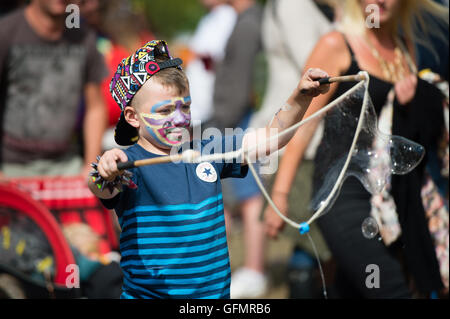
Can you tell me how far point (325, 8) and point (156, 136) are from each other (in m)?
2.04

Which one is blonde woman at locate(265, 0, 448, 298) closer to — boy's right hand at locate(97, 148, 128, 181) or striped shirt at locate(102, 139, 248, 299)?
striped shirt at locate(102, 139, 248, 299)

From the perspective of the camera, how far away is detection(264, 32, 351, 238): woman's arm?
2855mm

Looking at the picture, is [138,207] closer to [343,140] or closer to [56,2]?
[343,140]

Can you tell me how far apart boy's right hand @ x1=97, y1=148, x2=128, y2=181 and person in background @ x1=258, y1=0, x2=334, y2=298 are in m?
1.50

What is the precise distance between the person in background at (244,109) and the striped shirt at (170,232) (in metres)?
2.65

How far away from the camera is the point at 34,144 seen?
157 inches

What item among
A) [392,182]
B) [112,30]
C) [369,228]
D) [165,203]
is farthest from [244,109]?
[165,203]

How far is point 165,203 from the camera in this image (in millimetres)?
2260

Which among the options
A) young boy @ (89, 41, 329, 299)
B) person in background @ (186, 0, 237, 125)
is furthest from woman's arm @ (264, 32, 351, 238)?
person in background @ (186, 0, 237, 125)

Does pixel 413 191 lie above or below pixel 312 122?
below

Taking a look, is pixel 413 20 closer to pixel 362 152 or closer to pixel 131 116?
pixel 362 152

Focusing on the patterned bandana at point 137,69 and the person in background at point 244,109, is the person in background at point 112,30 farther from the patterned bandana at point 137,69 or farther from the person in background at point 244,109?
the patterned bandana at point 137,69

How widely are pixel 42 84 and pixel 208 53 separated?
204cm

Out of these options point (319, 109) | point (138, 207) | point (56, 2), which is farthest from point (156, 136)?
point (56, 2)
